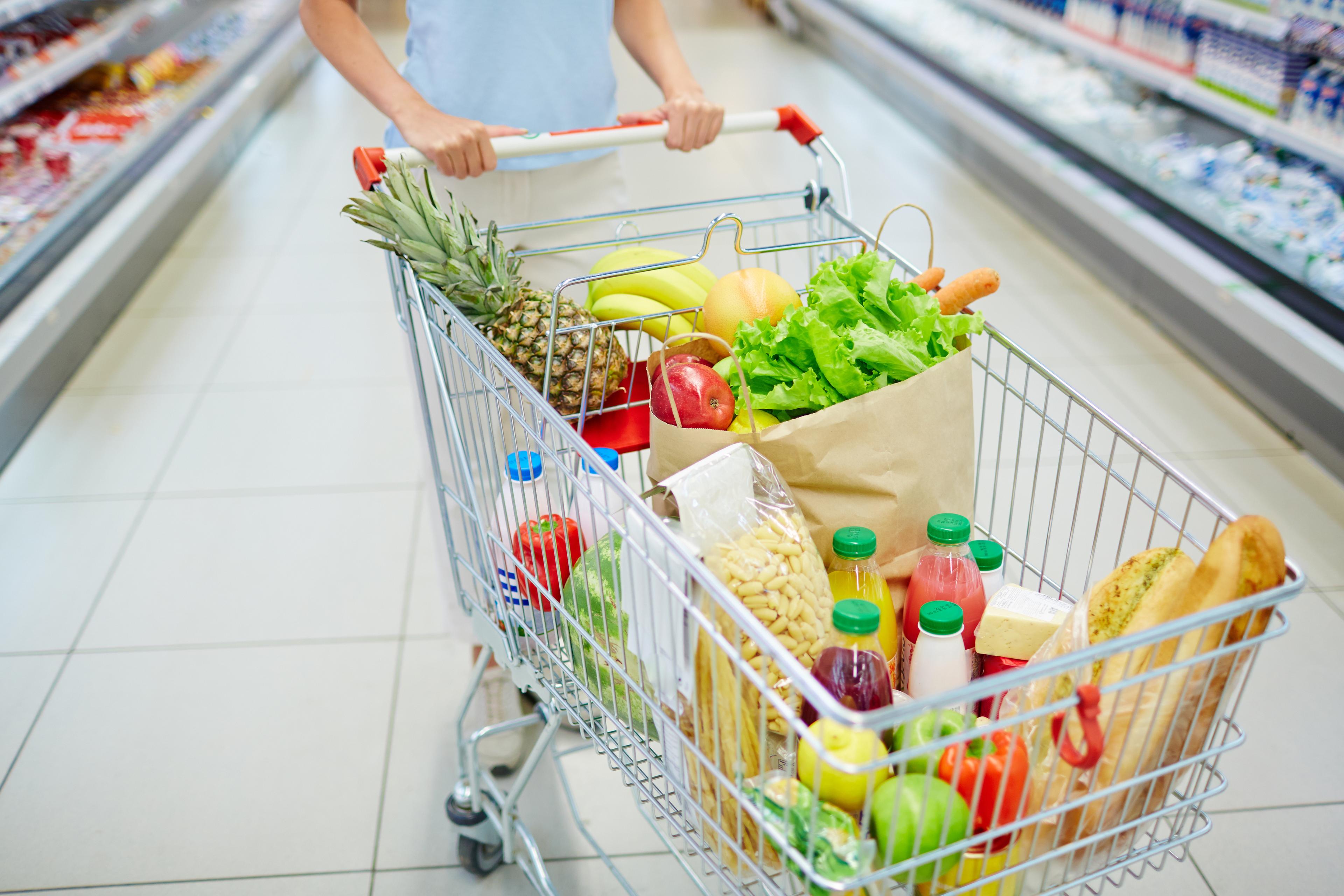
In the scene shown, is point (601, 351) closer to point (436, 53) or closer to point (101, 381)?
point (436, 53)

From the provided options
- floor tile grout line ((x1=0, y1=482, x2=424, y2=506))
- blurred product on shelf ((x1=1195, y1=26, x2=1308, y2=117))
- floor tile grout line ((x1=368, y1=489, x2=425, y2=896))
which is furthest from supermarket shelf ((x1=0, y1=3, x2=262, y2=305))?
blurred product on shelf ((x1=1195, y1=26, x2=1308, y2=117))

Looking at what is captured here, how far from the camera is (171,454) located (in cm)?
278

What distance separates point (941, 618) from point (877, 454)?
18cm

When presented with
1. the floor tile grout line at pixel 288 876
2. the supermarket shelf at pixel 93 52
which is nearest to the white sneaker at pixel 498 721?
the floor tile grout line at pixel 288 876

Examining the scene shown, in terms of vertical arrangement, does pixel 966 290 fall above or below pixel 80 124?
above

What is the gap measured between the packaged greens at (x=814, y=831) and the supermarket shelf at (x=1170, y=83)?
2.88 metres

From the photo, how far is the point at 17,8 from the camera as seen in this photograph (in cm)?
338

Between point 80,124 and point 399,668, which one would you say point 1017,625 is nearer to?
point 399,668

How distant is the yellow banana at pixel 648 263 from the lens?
133 centimetres

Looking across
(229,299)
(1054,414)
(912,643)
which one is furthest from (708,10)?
(912,643)

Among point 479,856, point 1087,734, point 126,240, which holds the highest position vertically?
point 1087,734

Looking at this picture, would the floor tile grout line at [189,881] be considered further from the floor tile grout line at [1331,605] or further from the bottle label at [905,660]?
the floor tile grout line at [1331,605]

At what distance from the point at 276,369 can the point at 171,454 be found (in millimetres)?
544

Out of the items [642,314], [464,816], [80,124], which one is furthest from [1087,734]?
[80,124]
